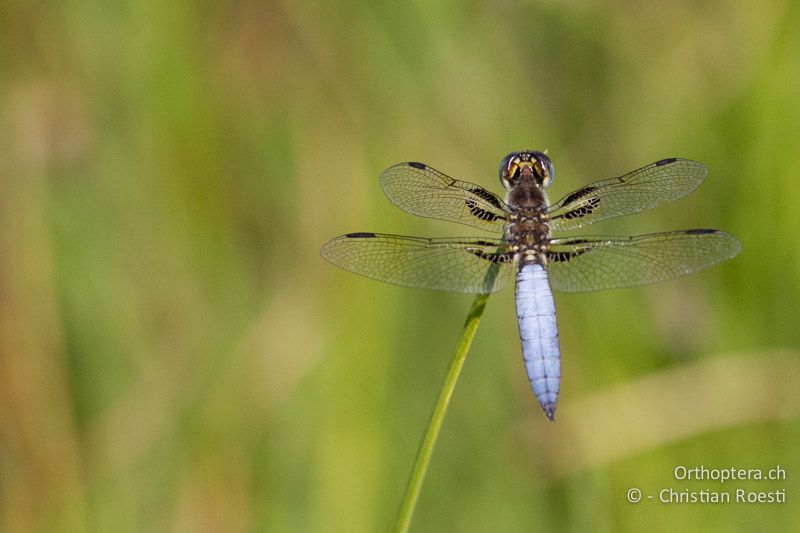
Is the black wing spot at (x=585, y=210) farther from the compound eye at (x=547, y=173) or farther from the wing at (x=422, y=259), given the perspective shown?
the wing at (x=422, y=259)

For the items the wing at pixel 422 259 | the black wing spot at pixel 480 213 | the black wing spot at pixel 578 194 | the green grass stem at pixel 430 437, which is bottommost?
the green grass stem at pixel 430 437

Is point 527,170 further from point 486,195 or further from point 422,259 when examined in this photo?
point 422,259

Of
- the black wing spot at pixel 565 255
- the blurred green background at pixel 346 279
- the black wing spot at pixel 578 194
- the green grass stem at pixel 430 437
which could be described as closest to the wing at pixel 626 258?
the black wing spot at pixel 565 255

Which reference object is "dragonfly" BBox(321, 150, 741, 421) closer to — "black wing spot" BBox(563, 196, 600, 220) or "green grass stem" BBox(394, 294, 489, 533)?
"black wing spot" BBox(563, 196, 600, 220)

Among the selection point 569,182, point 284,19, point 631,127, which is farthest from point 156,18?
point 631,127

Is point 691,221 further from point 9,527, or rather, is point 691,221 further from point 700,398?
point 9,527

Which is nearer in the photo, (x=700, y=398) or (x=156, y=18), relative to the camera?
(x=700, y=398)
